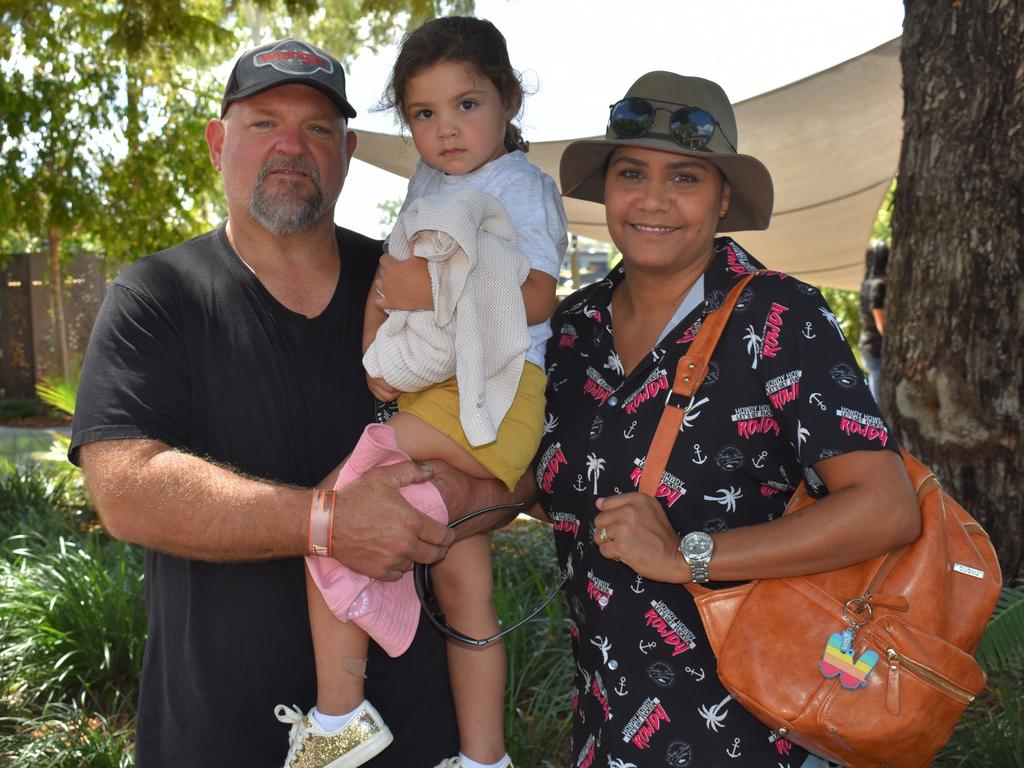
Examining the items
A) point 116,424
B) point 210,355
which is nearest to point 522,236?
point 210,355

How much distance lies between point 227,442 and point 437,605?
0.73m

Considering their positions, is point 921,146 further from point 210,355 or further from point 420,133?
point 210,355

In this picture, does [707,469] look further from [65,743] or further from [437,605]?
[65,743]

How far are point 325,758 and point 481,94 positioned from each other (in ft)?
5.61

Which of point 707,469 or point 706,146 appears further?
point 706,146

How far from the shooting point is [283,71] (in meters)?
2.53

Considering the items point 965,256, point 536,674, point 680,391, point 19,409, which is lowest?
point 19,409

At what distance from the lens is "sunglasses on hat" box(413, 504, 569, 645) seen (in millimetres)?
2398

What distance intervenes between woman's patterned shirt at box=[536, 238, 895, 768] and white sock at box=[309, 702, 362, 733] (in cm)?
57

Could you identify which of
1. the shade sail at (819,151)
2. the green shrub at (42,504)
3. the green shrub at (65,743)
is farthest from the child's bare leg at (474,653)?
the green shrub at (42,504)

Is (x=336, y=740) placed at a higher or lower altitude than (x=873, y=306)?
lower

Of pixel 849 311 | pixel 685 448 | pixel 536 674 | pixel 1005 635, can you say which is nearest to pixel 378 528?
pixel 685 448

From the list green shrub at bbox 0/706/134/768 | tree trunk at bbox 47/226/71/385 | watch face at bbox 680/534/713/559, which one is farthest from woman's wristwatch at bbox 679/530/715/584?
tree trunk at bbox 47/226/71/385

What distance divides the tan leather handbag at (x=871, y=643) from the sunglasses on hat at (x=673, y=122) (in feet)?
2.95
